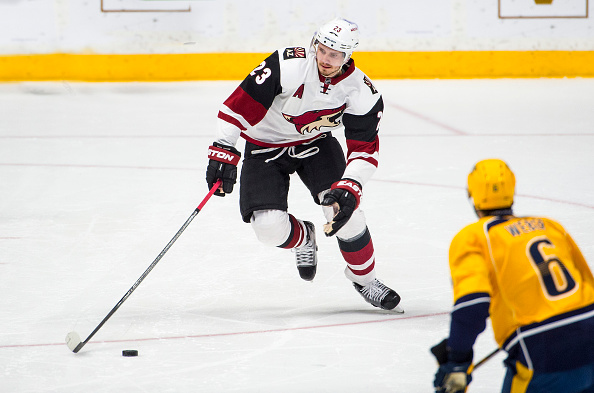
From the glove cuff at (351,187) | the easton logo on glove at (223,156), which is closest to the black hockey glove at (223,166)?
the easton logo on glove at (223,156)

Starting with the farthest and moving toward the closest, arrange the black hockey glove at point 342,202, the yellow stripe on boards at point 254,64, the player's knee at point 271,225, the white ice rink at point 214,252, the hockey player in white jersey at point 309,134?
1. the yellow stripe on boards at point 254,64
2. the player's knee at point 271,225
3. the hockey player in white jersey at point 309,134
4. the black hockey glove at point 342,202
5. the white ice rink at point 214,252

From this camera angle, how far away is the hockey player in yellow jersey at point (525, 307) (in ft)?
5.56

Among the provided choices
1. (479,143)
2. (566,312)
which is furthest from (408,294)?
(479,143)

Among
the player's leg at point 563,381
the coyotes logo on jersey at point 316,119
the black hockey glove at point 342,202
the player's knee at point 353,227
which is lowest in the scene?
the player's knee at point 353,227

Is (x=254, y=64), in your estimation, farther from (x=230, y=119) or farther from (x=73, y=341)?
(x=73, y=341)

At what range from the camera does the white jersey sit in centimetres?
309

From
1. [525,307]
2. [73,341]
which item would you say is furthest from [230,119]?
[525,307]

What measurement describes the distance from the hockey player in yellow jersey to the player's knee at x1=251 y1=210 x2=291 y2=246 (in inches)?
56.5

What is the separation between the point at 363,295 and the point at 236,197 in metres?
2.00

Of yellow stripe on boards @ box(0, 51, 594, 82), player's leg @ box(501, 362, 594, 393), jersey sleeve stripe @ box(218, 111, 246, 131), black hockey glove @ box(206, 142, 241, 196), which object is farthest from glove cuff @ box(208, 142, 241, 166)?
yellow stripe on boards @ box(0, 51, 594, 82)

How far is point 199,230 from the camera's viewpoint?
4.33 meters

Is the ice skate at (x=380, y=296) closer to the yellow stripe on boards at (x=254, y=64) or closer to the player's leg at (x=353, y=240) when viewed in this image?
the player's leg at (x=353, y=240)

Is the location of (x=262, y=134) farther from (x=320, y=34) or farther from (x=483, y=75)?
(x=483, y=75)

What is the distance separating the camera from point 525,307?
1.73 m
